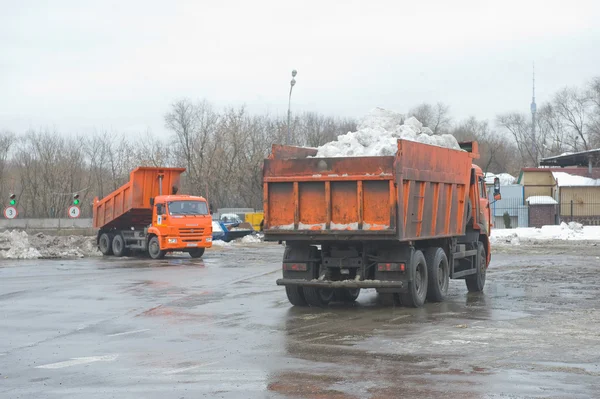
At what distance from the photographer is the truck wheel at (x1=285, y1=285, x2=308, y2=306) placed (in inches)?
610

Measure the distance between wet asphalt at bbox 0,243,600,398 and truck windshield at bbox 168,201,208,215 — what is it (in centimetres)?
1126

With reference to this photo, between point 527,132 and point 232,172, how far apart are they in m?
55.8

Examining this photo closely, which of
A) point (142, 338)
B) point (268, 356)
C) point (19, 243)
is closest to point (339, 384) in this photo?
point (268, 356)

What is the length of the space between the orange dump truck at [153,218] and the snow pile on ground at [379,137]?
1587cm

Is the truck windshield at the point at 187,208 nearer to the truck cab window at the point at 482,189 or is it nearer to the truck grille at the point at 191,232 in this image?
the truck grille at the point at 191,232

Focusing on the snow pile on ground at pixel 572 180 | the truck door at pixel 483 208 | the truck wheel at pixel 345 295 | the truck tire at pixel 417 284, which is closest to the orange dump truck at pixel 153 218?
the truck door at pixel 483 208

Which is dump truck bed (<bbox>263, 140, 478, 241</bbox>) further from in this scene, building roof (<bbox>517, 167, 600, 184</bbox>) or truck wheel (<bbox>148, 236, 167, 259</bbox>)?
building roof (<bbox>517, 167, 600, 184</bbox>)

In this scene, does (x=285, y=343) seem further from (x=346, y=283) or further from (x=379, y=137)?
(x=379, y=137)

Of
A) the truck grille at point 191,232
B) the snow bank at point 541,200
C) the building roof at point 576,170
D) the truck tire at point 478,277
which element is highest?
the building roof at point 576,170

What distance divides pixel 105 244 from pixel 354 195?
2399 cm

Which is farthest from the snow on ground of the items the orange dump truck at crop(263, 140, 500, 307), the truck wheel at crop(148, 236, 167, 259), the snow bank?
the snow bank

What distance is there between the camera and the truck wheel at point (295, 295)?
15484mm

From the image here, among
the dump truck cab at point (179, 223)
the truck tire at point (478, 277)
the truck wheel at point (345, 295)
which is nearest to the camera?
the truck wheel at point (345, 295)

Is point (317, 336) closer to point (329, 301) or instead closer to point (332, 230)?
point (332, 230)
